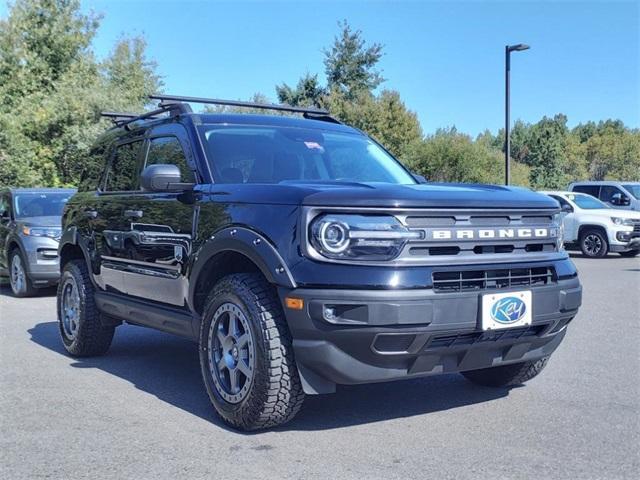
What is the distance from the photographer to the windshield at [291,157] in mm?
4922

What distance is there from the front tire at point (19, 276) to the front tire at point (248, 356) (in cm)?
702

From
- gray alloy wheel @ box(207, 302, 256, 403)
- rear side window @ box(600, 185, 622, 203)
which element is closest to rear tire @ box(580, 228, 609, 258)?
rear side window @ box(600, 185, 622, 203)

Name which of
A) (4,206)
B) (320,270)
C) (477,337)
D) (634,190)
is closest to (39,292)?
(4,206)

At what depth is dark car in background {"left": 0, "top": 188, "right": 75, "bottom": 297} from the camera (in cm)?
1040

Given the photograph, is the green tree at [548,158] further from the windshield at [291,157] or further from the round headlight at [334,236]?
the round headlight at [334,236]

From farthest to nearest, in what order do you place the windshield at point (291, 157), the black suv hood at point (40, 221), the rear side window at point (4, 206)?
the rear side window at point (4, 206), the black suv hood at point (40, 221), the windshield at point (291, 157)

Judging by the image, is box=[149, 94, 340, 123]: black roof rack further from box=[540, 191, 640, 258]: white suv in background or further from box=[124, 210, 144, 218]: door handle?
box=[540, 191, 640, 258]: white suv in background

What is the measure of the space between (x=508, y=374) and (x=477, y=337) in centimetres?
119

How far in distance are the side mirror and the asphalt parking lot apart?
144 centimetres

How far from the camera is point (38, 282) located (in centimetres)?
1043

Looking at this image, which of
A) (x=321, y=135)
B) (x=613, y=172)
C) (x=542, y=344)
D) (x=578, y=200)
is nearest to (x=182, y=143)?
(x=321, y=135)

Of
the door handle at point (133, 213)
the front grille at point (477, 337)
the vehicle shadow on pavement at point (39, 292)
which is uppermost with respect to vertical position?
the door handle at point (133, 213)

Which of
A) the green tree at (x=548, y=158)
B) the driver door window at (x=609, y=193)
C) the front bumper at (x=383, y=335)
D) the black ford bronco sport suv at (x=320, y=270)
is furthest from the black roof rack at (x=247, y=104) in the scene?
the green tree at (x=548, y=158)

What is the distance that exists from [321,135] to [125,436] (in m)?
2.64
